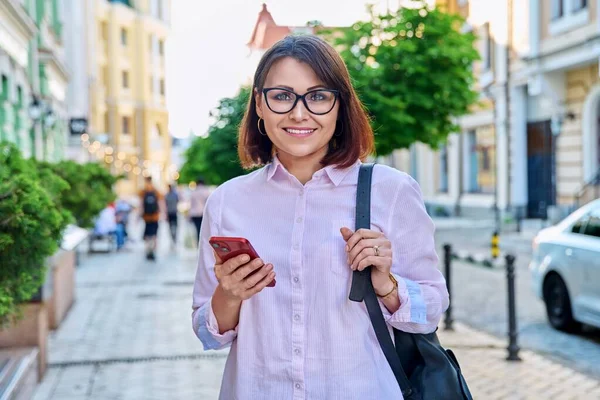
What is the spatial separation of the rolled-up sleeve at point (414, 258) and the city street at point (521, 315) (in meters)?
5.18

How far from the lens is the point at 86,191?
13.9 m

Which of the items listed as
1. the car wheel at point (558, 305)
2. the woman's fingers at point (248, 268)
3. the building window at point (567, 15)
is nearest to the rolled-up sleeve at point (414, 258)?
the woman's fingers at point (248, 268)

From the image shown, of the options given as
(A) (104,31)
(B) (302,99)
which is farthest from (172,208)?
(A) (104,31)

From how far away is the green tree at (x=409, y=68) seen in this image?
13.2 metres

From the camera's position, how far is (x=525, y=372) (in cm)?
666

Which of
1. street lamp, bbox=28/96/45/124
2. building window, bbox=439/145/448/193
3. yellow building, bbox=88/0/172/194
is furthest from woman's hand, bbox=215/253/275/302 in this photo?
yellow building, bbox=88/0/172/194

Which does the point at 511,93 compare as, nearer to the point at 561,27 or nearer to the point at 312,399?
the point at 561,27

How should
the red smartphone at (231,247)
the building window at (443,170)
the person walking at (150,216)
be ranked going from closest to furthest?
the red smartphone at (231,247) < the person walking at (150,216) < the building window at (443,170)

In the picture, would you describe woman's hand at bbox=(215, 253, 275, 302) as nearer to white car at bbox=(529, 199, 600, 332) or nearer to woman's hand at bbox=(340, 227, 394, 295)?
woman's hand at bbox=(340, 227, 394, 295)

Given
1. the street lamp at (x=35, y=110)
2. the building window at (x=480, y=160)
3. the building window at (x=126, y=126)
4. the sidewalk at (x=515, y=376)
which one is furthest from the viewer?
the building window at (x=126, y=126)

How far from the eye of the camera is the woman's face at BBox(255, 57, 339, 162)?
223 cm

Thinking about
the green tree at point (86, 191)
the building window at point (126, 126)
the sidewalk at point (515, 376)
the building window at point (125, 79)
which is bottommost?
the sidewalk at point (515, 376)

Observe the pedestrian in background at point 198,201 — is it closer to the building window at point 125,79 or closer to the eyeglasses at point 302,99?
the eyeglasses at point 302,99

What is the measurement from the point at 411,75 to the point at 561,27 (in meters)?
10.6
